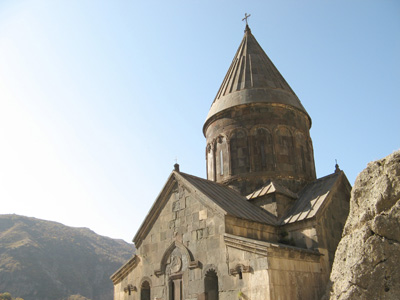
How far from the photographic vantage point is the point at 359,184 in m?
7.12

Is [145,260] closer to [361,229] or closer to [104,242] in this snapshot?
[361,229]

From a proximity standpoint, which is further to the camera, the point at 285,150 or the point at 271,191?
the point at 285,150

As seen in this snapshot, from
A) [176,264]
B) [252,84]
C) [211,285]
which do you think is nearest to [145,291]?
[176,264]

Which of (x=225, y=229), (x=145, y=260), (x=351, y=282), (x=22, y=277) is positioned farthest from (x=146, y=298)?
(x=22, y=277)

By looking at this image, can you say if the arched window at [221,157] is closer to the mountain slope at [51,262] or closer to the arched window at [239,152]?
the arched window at [239,152]

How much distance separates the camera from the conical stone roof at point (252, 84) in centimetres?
1300

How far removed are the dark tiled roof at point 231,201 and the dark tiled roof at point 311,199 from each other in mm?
557

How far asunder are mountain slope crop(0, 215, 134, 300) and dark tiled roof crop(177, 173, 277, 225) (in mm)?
39699

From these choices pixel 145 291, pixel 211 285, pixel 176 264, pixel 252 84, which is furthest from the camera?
pixel 252 84

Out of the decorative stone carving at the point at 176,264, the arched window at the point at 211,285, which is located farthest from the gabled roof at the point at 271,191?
the arched window at the point at 211,285

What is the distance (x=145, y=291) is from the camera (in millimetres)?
10781

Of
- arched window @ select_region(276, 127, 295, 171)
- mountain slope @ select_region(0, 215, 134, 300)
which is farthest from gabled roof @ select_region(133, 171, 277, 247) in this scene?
mountain slope @ select_region(0, 215, 134, 300)

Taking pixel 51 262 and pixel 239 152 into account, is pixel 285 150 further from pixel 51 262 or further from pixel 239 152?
pixel 51 262

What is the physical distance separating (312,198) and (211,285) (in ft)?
12.2
